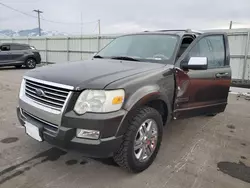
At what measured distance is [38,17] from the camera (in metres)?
43.8

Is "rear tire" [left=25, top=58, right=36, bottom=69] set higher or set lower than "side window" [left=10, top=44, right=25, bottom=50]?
lower

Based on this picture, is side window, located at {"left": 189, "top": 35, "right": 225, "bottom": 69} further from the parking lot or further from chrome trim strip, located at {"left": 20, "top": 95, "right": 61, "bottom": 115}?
chrome trim strip, located at {"left": 20, "top": 95, "right": 61, "bottom": 115}

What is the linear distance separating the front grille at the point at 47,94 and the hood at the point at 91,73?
0.08m

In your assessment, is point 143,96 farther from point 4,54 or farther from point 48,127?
point 4,54

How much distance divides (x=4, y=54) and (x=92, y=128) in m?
13.0

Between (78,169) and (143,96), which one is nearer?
(143,96)

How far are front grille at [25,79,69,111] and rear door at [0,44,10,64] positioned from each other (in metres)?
12.1

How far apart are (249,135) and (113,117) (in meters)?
2.94

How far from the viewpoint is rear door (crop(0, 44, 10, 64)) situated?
520 inches

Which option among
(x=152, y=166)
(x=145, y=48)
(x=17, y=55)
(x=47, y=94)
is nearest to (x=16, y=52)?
(x=17, y=55)

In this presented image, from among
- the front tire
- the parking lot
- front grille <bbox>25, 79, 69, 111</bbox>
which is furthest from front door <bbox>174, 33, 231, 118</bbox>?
front grille <bbox>25, 79, 69, 111</bbox>

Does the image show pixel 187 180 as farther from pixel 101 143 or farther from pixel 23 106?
pixel 23 106

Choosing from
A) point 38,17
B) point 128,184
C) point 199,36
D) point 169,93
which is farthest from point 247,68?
point 38,17

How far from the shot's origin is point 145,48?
11.8 ft
